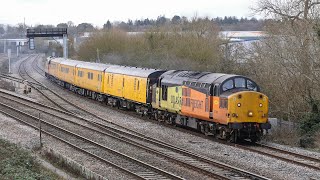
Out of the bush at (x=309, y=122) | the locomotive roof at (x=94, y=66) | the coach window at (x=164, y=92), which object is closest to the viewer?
the bush at (x=309, y=122)

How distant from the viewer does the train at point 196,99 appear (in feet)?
72.1

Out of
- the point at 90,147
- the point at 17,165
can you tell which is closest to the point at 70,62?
the point at 90,147

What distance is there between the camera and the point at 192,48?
49719mm

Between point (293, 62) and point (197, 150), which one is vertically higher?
point (293, 62)

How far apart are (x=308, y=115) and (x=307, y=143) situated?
219 centimetres

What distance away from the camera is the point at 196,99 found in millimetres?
→ 24312

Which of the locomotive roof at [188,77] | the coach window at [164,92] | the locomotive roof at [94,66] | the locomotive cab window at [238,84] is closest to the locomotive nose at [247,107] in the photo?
the locomotive cab window at [238,84]

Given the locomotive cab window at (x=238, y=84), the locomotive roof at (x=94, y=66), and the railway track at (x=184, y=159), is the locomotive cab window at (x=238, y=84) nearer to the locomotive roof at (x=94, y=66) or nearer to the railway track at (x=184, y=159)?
the railway track at (x=184, y=159)

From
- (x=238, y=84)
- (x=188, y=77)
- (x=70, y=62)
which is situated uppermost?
(x=70, y=62)

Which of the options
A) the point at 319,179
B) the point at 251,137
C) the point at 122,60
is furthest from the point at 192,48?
the point at 319,179

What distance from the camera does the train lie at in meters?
22.0

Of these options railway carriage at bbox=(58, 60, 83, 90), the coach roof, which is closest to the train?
railway carriage at bbox=(58, 60, 83, 90)

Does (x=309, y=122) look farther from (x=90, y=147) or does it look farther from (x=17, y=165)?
(x=17, y=165)

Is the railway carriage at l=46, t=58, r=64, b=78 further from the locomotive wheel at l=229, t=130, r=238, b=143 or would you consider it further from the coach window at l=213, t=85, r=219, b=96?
the locomotive wheel at l=229, t=130, r=238, b=143
